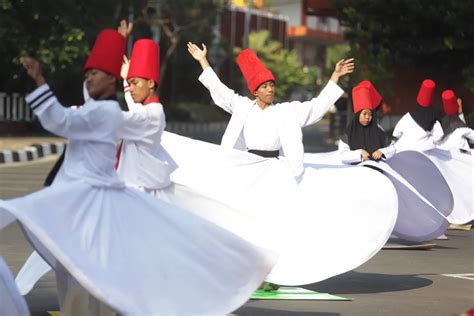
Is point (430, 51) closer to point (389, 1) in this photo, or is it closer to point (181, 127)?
point (389, 1)

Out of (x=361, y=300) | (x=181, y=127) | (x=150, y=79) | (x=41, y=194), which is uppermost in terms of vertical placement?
(x=150, y=79)

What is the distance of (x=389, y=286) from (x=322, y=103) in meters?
1.58

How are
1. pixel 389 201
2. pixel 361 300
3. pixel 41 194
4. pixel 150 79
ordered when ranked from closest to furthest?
1. pixel 41 194
2. pixel 150 79
3. pixel 361 300
4. pixel 389 201

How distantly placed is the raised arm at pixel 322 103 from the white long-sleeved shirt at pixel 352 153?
1945 millimetres

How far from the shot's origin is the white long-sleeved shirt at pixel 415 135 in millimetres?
15086

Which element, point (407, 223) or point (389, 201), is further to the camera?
point (407, 223)

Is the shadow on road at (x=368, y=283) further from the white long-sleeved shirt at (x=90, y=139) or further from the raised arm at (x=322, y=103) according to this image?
the white long-sleeved shirt at (x=90, y=139)

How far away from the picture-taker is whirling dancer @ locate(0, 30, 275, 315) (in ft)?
21.3

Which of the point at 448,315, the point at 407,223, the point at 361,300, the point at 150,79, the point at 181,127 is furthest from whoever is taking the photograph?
the point at 181,127

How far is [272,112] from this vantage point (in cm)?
1006

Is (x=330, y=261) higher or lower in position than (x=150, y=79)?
lower

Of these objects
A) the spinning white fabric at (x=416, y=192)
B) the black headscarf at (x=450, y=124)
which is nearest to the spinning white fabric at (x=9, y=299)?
the spinning white fabric at (x=416, y=192)

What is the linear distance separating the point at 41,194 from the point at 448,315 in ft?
11.4

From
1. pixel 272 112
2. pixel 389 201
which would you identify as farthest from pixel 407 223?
pixel 272 112
